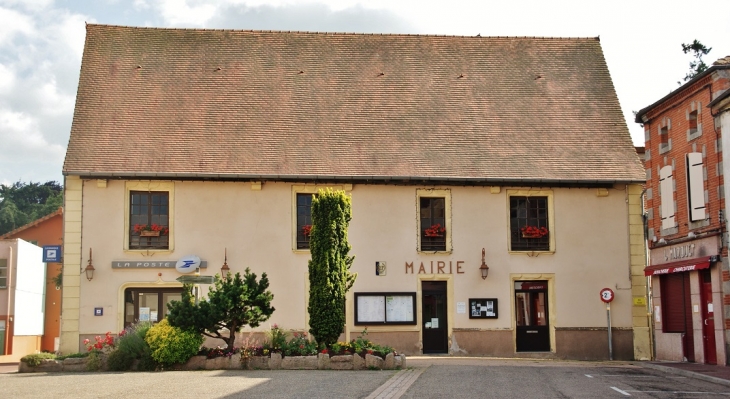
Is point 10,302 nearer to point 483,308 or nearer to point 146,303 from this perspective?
point 146,303

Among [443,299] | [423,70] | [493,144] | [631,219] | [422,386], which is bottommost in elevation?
[422,386]

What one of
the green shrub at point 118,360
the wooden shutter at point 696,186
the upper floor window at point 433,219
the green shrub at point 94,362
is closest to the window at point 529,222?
the upper floor window at point 433,219

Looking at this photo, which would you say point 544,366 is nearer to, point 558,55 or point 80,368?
point 80,368

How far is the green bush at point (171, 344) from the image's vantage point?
820 inches

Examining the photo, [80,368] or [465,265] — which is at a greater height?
[465,265]

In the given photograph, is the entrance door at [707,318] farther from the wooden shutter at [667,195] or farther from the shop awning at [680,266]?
the wooden shutter at [667,195]

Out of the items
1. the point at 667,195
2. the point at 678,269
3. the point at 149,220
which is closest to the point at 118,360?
the point at 149,220

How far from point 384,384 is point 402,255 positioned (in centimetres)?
1007

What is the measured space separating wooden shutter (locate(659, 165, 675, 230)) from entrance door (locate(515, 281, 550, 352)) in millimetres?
4211

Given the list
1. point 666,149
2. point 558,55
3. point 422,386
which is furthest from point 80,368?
point 558,55

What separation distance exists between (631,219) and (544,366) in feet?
23.0

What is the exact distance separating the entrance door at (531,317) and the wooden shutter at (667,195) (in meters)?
4.21

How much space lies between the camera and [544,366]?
2269 centimetres

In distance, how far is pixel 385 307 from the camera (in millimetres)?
26781
